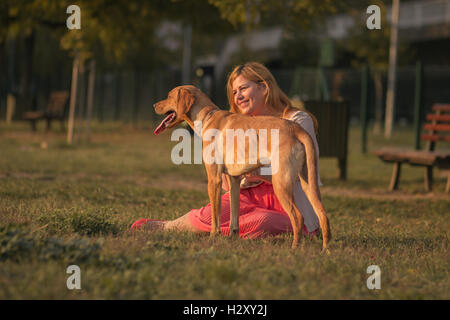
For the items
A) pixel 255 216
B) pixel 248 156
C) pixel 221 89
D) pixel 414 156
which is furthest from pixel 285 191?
pixel 221 89

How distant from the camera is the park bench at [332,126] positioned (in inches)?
460

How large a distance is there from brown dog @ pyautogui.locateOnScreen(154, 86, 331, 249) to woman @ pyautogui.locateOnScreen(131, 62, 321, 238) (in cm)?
35

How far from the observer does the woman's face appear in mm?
5773

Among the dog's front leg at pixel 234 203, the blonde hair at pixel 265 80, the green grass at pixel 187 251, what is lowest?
the green grass at pixel 187 251

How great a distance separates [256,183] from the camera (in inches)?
238

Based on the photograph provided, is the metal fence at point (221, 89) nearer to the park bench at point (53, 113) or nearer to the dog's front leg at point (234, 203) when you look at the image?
the park bench at point (53, 113)

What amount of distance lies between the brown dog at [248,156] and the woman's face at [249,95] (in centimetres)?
47

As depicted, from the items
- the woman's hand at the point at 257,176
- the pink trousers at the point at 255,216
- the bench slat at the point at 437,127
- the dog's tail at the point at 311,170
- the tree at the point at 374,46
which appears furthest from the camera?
the tree at the point at 374,46

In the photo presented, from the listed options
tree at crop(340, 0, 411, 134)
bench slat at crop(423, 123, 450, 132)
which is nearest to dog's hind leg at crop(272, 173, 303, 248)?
bench slat at crop(423, 123, 450, 132)

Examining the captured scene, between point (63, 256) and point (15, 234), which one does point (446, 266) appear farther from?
point (15, 234)

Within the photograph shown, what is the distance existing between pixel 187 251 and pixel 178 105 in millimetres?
1347

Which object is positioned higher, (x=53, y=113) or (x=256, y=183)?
(x=53, y=113)

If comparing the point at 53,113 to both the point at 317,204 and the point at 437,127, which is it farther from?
the point at 317,204

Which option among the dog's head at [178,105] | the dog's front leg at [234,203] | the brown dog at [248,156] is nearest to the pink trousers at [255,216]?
the dog's front leg at [234,203]
